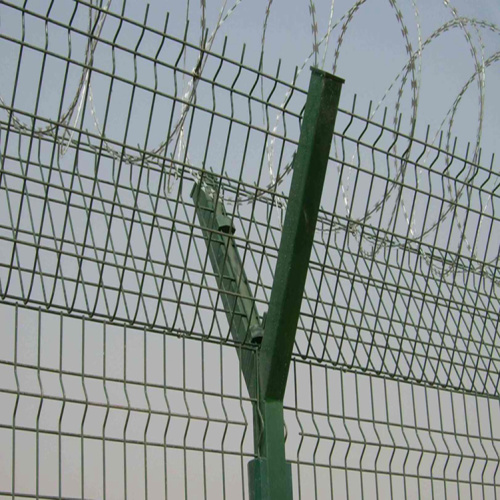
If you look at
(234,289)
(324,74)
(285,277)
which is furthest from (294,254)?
(324,74)

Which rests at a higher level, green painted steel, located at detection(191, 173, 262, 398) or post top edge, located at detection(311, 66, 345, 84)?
post top edge, located at detection(311, 66, 345, 84)

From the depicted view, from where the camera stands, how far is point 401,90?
18.2 ft

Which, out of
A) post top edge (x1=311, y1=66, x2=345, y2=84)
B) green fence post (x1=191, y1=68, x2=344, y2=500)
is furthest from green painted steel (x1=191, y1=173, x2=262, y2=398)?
post top edge (x1=311, y1=66, x2=345, y2=84)

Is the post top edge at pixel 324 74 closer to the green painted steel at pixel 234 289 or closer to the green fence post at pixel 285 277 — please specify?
the green fence post at pixel 285 277

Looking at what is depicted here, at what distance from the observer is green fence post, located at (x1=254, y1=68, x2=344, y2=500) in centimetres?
365

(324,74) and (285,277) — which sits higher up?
(324,74)

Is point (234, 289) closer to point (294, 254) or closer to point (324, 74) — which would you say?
point (294, 254)

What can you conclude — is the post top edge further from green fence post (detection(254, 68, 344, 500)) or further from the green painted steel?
the green painted steel

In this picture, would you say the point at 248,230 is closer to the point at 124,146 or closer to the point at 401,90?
the point at 124,146

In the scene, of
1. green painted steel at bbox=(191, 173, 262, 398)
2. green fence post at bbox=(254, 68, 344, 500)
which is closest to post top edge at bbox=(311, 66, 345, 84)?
green fence post at bbox=(254, 68, 344, 500)

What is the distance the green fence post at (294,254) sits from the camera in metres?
3.65

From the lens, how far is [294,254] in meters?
3.70

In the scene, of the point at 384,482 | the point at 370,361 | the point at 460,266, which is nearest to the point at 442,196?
the point at 460,266

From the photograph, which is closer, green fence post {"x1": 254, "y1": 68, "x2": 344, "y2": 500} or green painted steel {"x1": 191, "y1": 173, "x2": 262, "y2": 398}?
green fence post {"x1": 254, "y1": 68, "x2": 344, "y2": 500}
